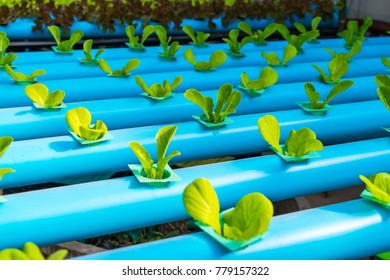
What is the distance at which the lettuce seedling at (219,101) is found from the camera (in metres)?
1.44

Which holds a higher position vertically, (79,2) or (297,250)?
(79,2)

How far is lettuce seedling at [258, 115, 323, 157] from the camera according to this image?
1257mm

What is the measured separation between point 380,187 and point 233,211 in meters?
0.36

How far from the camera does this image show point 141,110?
63.5 inches

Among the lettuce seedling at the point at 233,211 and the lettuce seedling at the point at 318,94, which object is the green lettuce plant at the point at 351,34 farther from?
the lettuce seedling at the point at 233,211

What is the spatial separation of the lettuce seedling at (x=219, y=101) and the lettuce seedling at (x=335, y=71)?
556 mm

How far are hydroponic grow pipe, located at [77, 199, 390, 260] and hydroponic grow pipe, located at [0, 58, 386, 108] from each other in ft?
2.89

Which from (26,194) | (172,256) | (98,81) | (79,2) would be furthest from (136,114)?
(79,2)

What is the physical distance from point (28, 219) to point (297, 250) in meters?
0.53

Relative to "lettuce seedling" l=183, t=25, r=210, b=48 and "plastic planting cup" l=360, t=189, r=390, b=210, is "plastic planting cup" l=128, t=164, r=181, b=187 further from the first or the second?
"lettuce seedling" l=183, t=25, r=210, b=48

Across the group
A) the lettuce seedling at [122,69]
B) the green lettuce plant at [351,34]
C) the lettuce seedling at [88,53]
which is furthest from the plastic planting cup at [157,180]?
the green lettuce plant at [351,34]

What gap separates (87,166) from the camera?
1.30 metres

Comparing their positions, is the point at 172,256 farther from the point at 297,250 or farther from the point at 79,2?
the point at 79,2
